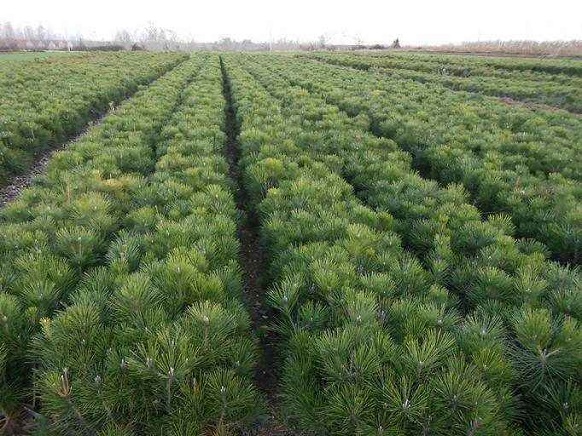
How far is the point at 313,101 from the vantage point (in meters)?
13.4

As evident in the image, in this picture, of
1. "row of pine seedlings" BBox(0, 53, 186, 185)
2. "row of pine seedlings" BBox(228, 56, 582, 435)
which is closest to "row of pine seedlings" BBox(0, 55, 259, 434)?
"row of pine seedlings" BBox(228, 56, 582, 435)

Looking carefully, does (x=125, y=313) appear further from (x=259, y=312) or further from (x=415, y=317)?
(x=415, y=317)

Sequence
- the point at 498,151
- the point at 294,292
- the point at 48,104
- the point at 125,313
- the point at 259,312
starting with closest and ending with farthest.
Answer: the point at 125,313, the point at 294,292, the point at 259,312, the point at 498,151, the point at 48,104

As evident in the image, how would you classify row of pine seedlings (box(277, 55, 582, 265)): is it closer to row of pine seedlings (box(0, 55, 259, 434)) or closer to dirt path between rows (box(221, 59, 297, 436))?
dirt path between rows (box(221, 59, 297, 436))

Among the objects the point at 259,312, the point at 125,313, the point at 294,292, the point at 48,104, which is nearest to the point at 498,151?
the point at 259,312

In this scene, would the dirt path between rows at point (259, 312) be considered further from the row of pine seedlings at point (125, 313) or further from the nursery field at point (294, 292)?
the row of pine seedlings at point (125, 313)

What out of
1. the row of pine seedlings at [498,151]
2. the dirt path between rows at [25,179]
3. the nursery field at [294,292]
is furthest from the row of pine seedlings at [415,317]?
the dirt path between rows at [25,179]

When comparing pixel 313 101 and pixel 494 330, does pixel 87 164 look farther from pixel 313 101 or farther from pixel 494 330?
pixel 313 101

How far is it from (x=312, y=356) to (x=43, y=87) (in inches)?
743

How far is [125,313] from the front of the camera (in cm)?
288

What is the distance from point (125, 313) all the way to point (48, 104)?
12994 millimetres

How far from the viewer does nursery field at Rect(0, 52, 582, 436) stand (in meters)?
2.42

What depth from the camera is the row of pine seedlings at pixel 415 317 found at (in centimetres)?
230

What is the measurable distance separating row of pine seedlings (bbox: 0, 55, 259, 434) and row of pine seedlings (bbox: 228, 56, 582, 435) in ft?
1.89
